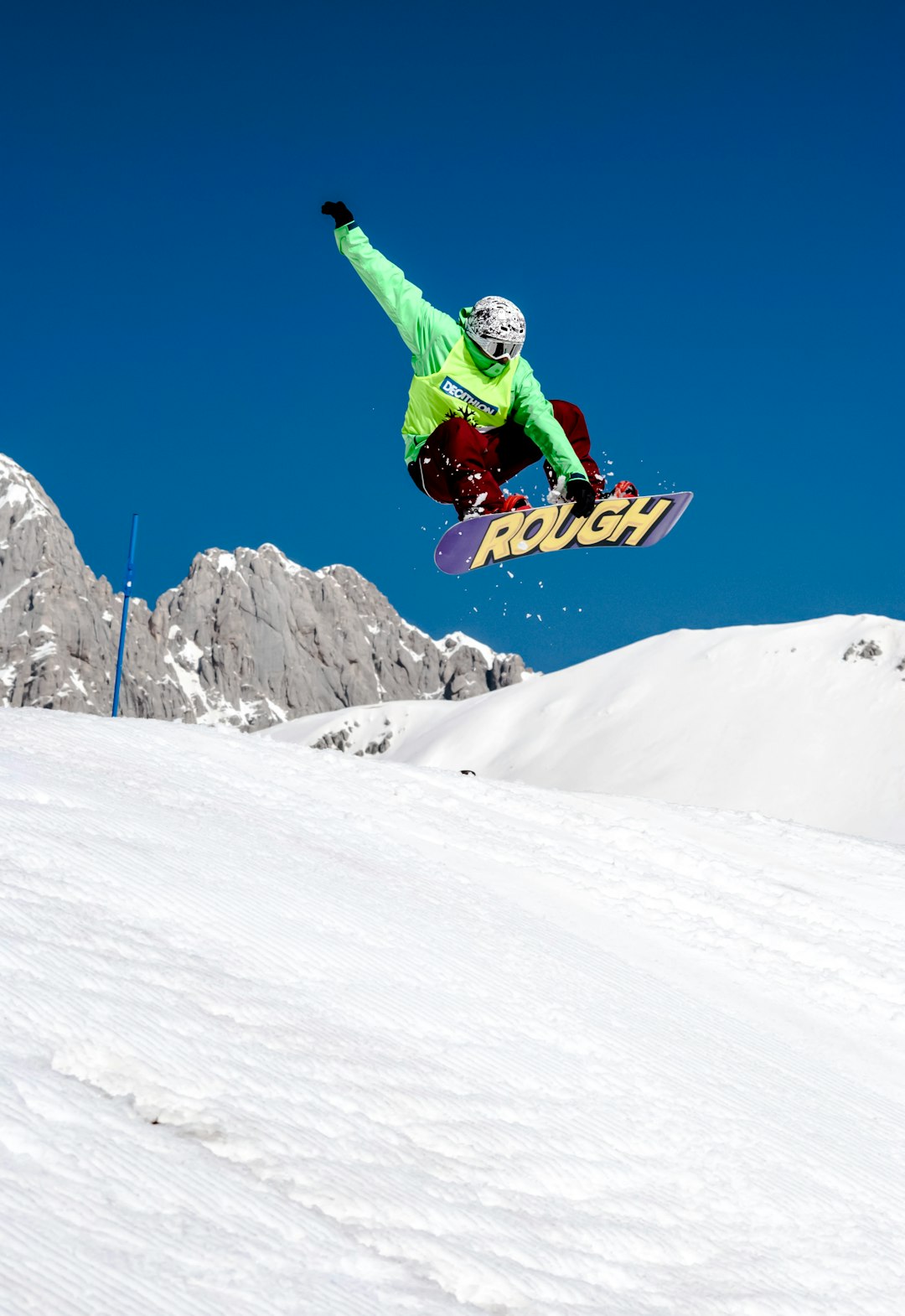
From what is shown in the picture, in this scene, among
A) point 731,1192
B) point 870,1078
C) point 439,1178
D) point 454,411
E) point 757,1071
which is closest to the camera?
point 439,1178

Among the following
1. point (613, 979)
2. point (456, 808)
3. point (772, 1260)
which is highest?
point (456, 808)

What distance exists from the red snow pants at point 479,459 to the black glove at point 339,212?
1857 mm

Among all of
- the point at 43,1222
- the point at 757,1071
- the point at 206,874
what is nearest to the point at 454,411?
the point at 206,874

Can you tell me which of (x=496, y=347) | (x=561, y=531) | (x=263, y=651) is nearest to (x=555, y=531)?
(x=561, y=531)

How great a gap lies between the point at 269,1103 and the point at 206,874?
2.95m

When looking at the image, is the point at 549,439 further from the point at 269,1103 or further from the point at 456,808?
the point at 269,1103

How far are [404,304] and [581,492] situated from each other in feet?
7.63

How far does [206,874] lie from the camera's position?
7625 mm

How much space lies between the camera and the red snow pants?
9766 millimetres

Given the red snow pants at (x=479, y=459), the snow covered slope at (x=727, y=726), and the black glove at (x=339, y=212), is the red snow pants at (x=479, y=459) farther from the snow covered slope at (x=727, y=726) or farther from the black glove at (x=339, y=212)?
the snow covered slope at (x=727, y=726)

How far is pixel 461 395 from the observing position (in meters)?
9.69

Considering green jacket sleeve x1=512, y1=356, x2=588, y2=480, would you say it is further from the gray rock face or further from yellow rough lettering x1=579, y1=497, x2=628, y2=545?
the gray rock face

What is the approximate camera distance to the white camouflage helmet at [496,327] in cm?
947

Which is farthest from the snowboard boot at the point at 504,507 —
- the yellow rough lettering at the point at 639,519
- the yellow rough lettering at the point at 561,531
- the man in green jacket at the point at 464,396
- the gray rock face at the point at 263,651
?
the gray rock face at the point at 263,651
